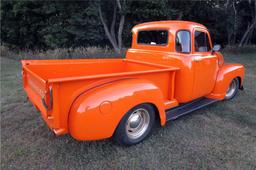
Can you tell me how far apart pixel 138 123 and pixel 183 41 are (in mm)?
1690

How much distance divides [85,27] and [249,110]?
11652 mm

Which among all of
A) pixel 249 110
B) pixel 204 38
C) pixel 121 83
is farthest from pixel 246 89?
pixel 121 83

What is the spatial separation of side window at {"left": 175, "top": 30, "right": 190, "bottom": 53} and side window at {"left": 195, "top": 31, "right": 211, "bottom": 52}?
274 millimetres

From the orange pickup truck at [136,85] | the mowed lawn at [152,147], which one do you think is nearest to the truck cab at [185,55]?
the orange pickup truck at [136,85]

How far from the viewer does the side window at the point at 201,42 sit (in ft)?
11.9

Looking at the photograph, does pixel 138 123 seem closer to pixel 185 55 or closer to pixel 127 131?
pixel 127 131

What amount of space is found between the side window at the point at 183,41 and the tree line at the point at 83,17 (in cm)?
860

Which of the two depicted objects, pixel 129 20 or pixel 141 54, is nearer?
pixel 141 54

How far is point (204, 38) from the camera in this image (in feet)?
12.6

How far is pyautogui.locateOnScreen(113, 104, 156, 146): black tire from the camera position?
8.56 ft

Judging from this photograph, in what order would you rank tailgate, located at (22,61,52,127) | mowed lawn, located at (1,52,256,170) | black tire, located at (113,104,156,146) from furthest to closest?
1. black tire, located at (113,104,156,146)
2. mowed lawn, located at (1,52,256,170)
3. tailgate, located at (22,61,52,127)

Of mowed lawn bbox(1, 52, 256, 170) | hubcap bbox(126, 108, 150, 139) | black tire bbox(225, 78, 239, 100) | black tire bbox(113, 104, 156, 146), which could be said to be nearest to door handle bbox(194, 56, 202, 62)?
mowed lawn bbox(1, 52, 256, 170)

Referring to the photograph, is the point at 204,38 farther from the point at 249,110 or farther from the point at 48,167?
the point at 48,167

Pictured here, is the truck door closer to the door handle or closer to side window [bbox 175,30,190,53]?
the door handle
